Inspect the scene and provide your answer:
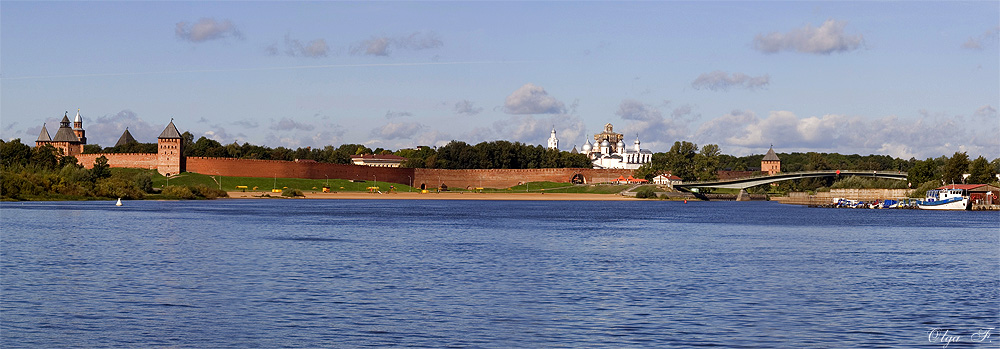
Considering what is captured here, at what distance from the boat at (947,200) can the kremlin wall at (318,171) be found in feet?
250

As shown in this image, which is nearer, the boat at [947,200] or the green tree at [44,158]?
the boat at [947,200]

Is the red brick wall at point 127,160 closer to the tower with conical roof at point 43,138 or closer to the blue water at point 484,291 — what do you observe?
the tower with conical roof at point 43,138

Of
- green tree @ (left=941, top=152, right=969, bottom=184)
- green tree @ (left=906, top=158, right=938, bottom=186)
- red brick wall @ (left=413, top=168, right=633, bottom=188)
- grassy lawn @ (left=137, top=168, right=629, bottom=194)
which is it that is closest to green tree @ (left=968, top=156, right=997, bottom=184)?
green tree @ (left=941, top=152, right=969, bottom=184)

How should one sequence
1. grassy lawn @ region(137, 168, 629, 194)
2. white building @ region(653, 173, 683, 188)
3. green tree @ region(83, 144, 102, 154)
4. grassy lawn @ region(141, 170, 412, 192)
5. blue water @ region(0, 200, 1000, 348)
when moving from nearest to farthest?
blue water @ region(0, 200, 1000, 348), grassy lawn @ region(141, 170, 412, 192), grassy lawn @ region(137, 168, 629, 194), white building @ region(653, 173, 683, 188), green tree @ region(83, 144, 102, 154)

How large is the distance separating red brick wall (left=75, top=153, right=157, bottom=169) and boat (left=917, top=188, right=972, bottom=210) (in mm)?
94576

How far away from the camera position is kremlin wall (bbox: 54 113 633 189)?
13200cm

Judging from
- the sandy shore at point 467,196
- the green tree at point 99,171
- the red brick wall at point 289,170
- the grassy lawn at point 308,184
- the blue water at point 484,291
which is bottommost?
the blue water at point 484,291

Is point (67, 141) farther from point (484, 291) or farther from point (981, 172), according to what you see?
point (484, 291)

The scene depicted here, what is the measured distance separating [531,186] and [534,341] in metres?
142

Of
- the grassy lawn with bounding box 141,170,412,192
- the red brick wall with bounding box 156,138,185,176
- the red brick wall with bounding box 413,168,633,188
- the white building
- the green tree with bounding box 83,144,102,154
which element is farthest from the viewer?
the red brick wall with bounding box 413,168,633,188

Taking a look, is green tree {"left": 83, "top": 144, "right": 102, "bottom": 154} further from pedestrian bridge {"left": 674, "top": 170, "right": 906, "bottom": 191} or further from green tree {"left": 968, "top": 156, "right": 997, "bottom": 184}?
green tree {"left": 968, "top": 156, "right": 997, "bottom": 184}

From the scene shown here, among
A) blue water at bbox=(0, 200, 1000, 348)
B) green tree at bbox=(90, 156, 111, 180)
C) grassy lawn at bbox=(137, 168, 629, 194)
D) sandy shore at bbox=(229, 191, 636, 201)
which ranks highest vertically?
green tree at bbox=(90, 156, 111, 180)

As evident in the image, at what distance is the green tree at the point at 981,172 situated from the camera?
310 ft

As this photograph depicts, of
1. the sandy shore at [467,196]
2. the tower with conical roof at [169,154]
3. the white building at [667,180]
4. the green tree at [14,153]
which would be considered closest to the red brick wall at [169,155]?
the tower with conical roof at [169,154]
